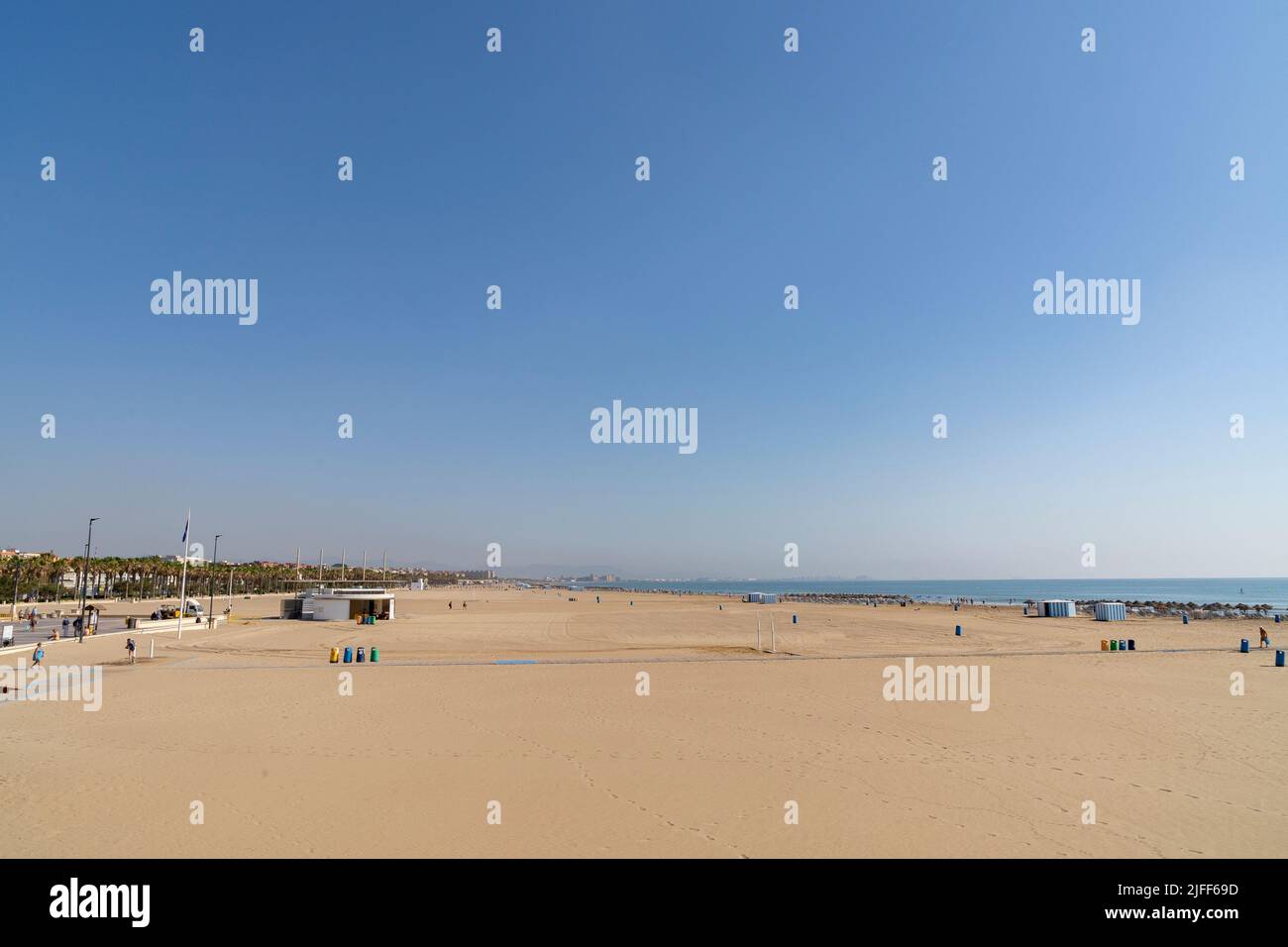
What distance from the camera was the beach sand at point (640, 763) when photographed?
9570 mm

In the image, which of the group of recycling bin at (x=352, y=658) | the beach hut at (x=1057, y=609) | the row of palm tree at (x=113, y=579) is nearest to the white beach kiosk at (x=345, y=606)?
the row of palm tree at (x=113, y=579)

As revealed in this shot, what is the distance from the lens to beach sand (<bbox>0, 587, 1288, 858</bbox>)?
31.4ft

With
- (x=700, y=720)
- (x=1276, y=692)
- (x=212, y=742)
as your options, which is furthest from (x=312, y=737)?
(x=1276, y=692)

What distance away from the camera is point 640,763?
1342cm

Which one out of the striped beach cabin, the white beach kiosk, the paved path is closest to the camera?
the paved path

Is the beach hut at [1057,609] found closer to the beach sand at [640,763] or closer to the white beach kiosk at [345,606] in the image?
the beach sand at [640,763]

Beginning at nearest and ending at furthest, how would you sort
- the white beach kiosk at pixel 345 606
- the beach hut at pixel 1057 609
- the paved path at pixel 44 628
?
1. the paved path at pixel 44 628
2. the white beach kiosk at pixel 345 606
3. the beach hut at pixel 1057 609

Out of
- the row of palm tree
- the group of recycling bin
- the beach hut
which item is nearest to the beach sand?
the group of recycling bin

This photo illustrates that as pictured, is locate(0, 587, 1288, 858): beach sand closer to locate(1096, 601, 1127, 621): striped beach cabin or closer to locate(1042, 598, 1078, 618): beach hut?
locate(1096, 601, 1127, 621): striped beach cabin

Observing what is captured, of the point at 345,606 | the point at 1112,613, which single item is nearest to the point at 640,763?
the point at 345,606

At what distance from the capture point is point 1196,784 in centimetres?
1213

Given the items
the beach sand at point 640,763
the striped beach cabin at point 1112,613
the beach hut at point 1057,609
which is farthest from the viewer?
the beach hut at point 1057,609

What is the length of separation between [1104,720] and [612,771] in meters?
13.7
